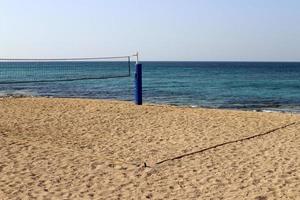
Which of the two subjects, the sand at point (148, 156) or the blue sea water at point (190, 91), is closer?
the sand at point (148, 156)

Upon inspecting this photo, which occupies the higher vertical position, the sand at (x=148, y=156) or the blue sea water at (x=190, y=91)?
the sand at (x=148, y=156)

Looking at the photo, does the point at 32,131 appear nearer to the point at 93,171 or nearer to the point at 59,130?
the point at 59,130

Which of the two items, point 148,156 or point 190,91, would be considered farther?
point 190,91

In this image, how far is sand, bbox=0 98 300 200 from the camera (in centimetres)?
612

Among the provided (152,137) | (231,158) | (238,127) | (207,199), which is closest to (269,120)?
(238,127)

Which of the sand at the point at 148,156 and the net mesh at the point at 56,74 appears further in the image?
the net mesh at the point at 56,74

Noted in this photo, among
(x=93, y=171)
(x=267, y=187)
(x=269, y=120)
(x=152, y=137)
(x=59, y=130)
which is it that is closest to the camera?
(x=267, y=187)

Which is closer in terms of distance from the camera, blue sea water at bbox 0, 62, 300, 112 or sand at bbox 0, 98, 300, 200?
sand at bbox 0, 98, 300, 200

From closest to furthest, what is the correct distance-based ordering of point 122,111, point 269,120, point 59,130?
point 59,130, point 269,120, point 122,111

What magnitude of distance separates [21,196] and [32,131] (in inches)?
176

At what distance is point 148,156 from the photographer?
8008mm

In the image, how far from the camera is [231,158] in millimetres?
7859

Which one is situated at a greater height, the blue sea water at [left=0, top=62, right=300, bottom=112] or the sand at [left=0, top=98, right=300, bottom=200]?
the sand at [left=0, top=98, right=300, bottom=200]

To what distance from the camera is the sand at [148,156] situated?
20.1 feet
